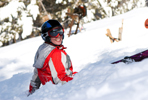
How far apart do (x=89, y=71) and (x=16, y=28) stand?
1483 centimetres

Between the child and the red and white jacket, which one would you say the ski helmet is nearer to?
the child

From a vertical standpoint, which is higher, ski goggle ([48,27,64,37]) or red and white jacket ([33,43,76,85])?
ski goggle ([48,27,64,37])

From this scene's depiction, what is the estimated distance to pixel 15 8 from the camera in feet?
47.7

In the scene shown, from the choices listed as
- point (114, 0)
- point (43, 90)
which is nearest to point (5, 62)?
point (43, 90)

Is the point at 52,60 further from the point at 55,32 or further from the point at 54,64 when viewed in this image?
the point at 55,32

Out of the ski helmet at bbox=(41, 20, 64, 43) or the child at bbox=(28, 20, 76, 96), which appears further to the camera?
the ski helmet at bbox=(41, 20, 64, 43)

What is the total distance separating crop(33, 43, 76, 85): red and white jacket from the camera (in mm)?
2836

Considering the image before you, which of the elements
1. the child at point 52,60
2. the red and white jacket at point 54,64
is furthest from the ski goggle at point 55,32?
the red and white jacket at point 54,64

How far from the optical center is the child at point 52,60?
2.84 m

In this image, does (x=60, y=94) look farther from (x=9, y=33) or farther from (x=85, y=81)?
(x=9, y=33)

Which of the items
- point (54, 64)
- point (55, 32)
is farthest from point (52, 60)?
point (55, 32)

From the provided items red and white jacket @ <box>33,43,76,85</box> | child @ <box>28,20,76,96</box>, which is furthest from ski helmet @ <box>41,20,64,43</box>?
red and white jacket @ <box>33,43,76,85</box>

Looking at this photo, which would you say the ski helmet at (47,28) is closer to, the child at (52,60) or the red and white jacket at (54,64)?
the child at (52,60)

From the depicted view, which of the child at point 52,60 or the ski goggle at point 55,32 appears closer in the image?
the child at point 52,60
